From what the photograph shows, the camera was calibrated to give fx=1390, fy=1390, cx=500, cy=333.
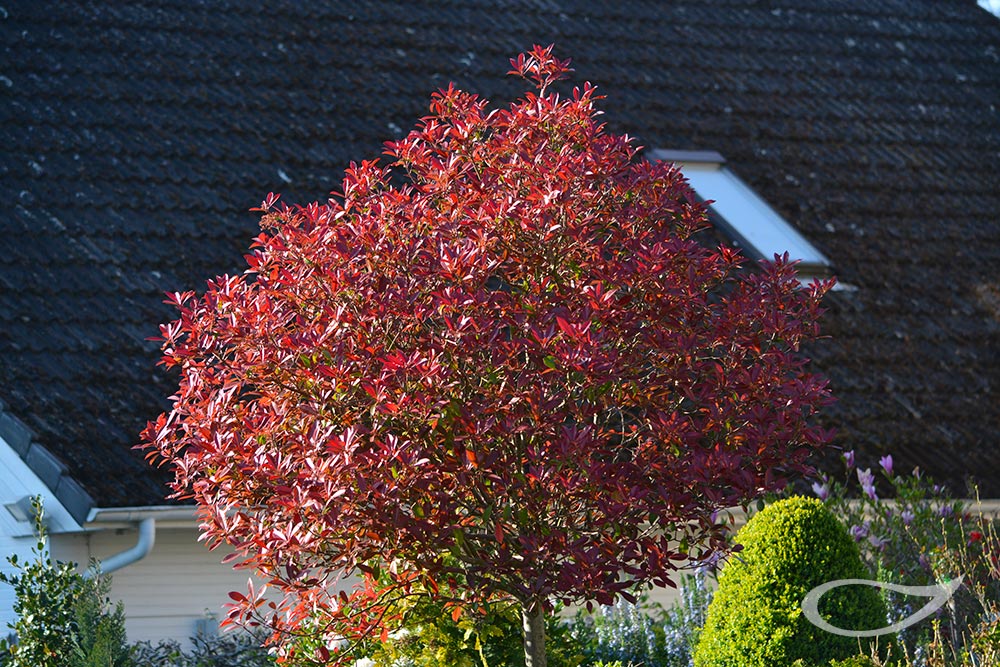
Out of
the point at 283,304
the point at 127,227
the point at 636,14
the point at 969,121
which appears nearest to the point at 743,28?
the point at 636,14

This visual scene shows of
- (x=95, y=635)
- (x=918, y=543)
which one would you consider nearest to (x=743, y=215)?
(x=918, y=543)

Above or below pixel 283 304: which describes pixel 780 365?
A: below

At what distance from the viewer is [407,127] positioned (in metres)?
11.4

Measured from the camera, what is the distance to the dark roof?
9328 mm

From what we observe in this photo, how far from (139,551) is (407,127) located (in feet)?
14.8

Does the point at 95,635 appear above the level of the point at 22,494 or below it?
below

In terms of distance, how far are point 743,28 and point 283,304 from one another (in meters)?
9.03

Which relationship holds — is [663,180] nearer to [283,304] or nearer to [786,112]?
[283,304]

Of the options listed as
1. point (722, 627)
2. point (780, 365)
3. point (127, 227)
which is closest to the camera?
point (780, 365)

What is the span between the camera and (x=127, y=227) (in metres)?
9.95

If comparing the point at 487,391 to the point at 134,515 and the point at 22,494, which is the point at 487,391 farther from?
the point at 22,494

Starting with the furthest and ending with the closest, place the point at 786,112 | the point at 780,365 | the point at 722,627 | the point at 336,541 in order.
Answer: the point at 786,112, the point at 722,627, the point at 780,365, the point at 336,541

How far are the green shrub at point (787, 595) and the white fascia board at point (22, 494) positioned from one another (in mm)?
3842

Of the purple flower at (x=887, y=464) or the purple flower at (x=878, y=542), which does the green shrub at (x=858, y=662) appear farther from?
the purple flower at (x=887, y=464)
